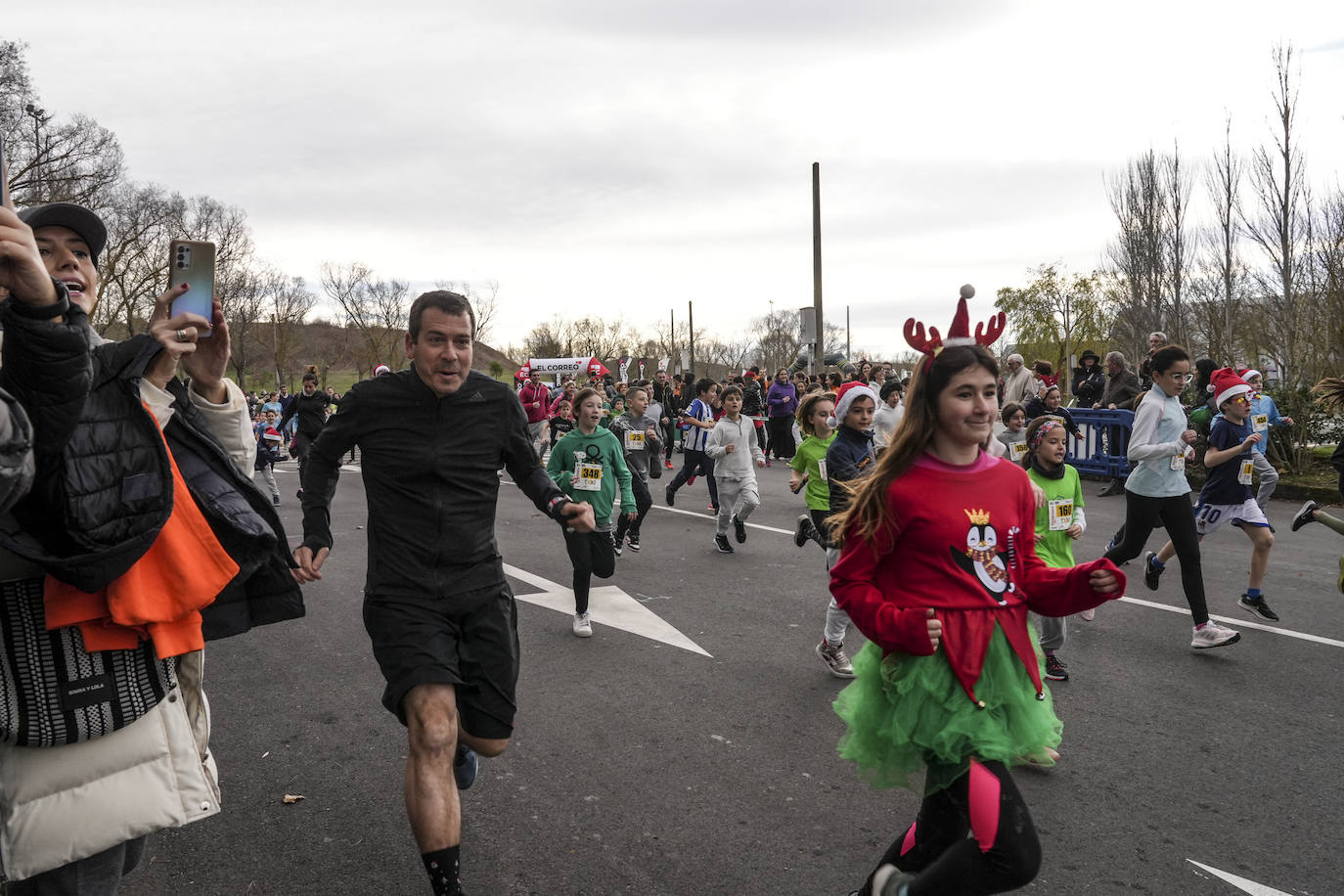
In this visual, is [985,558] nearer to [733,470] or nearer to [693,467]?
[733,470]

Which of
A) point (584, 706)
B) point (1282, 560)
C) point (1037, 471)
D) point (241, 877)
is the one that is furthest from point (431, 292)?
point (1282, 560)

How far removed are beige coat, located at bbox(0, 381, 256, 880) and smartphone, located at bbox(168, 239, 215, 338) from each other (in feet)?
0.75

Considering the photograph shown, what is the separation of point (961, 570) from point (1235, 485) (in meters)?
5.25

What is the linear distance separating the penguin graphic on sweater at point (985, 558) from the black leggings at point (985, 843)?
51 centimetres

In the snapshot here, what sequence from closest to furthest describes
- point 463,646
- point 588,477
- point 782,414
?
point 463,646 → point 588,477 → point 782,414

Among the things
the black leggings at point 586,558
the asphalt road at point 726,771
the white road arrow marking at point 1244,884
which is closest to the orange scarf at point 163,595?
the asphalt road at point 726,771

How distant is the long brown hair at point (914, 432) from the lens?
2.99m

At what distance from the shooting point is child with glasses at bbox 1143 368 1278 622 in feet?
22.6

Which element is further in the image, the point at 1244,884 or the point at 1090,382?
the point at 1090,382

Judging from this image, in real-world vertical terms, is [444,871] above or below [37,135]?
below

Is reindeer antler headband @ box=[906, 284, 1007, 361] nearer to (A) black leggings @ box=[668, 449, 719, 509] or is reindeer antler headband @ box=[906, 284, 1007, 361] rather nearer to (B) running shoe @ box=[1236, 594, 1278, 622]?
(B) running shoe @ box=[1236, 594, 1278, 622]

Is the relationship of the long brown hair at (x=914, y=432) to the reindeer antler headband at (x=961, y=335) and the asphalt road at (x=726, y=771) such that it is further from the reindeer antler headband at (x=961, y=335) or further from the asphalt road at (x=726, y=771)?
the asphalt road at (x=726, y=771)

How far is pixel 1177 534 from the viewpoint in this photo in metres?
6.30

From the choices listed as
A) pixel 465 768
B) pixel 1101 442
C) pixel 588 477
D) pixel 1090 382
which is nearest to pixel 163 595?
pixel 465 768
